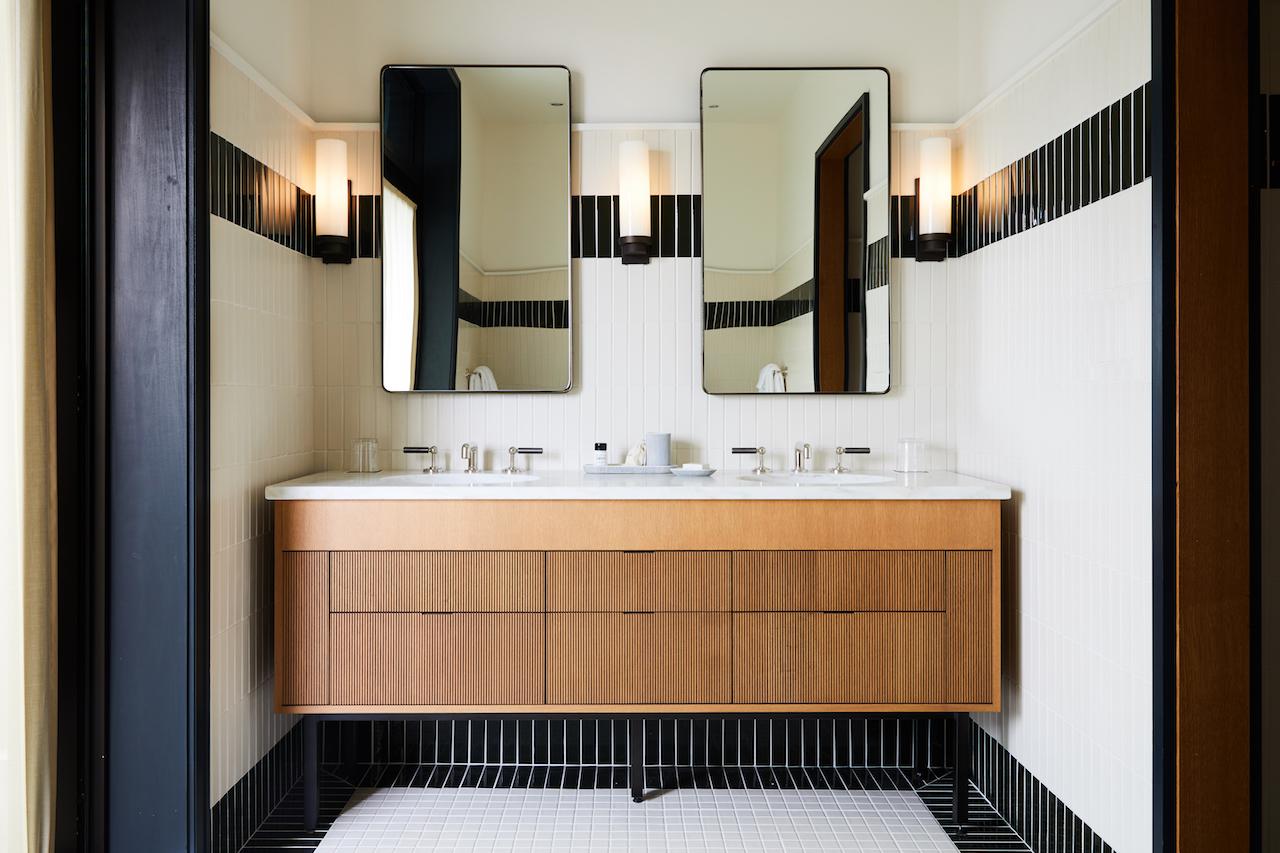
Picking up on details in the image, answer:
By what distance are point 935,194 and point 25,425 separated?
2461mm

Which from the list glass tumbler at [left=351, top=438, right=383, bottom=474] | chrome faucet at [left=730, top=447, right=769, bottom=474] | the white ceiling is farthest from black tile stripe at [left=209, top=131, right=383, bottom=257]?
chrome faucet at [left=730, top=447, right=769, bottom=474]

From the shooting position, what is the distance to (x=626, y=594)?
2.23 metres

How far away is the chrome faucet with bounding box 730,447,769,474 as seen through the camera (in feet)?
8.87

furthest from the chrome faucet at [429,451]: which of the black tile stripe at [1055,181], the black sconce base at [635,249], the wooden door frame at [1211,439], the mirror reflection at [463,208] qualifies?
the wooden door frame at [1211,439]

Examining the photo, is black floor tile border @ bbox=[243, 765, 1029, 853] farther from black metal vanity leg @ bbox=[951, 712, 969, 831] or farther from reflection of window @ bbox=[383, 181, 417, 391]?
reflection of window @ bbox=[383, 181, 417, 391]

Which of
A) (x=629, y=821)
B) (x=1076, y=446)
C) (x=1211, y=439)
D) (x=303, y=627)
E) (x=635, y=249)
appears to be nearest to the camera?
(x=1211, y=439)

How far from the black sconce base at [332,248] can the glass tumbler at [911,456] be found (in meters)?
1.86

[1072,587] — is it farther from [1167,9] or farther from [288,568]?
[288,568]

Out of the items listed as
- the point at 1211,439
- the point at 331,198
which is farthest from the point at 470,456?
the point at 1211,439

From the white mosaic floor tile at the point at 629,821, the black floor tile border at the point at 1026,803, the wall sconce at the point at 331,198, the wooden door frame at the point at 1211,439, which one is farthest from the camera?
the wall sconce at the point at 331,198

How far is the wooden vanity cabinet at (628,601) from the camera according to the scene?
7.29 feet

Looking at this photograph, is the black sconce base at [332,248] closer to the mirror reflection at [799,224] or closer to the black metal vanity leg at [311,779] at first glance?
the mirror reflection at [799,224]

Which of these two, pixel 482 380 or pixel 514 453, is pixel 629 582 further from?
pixel 482 380

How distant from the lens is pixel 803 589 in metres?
2.22
